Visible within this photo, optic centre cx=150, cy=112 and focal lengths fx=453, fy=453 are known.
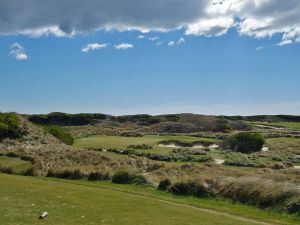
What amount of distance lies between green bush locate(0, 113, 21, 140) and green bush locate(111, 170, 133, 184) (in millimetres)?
17475

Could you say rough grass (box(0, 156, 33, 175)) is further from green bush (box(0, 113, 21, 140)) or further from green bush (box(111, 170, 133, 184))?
green bush (box(0, 113, 21, 140))

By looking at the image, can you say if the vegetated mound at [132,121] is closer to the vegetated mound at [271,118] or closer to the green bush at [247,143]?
the vegetated mound at [271,118]

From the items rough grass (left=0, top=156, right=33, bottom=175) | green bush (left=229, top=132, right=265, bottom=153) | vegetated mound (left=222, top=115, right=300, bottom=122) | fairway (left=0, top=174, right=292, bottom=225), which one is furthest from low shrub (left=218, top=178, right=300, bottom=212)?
vegetated mound (left=222, top=115, right=300, bottom=122)

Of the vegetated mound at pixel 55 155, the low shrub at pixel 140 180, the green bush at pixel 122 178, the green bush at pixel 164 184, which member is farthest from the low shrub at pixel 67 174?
the green bush at pixel 164 184

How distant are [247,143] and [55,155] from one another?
79.2 feet

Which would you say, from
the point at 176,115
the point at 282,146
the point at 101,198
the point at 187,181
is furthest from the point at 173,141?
the point at 176,115

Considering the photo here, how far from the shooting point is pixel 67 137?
4703cm

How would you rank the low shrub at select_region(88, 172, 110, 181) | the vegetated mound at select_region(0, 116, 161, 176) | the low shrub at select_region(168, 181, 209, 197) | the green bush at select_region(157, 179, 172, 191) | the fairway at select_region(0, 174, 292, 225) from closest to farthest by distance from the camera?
the fairway at select_region(0, 174, 292, 225)
the low shrub at select_region(168, 181, 209, 197)
the green bush at select_region(157, 179, 172, 191)
the low shrub at select_region(88, 172, 110, 181)
the vegetated mound at select_region(0, 116, 161, 176)

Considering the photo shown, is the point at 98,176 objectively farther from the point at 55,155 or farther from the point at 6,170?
the point at 55,155

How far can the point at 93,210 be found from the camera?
1503 cm

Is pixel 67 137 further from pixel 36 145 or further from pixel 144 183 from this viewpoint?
pixel 144 183

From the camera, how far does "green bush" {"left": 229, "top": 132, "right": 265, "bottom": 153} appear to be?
49.7 m

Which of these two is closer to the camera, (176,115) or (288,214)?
(288,214)

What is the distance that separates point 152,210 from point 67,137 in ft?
107
